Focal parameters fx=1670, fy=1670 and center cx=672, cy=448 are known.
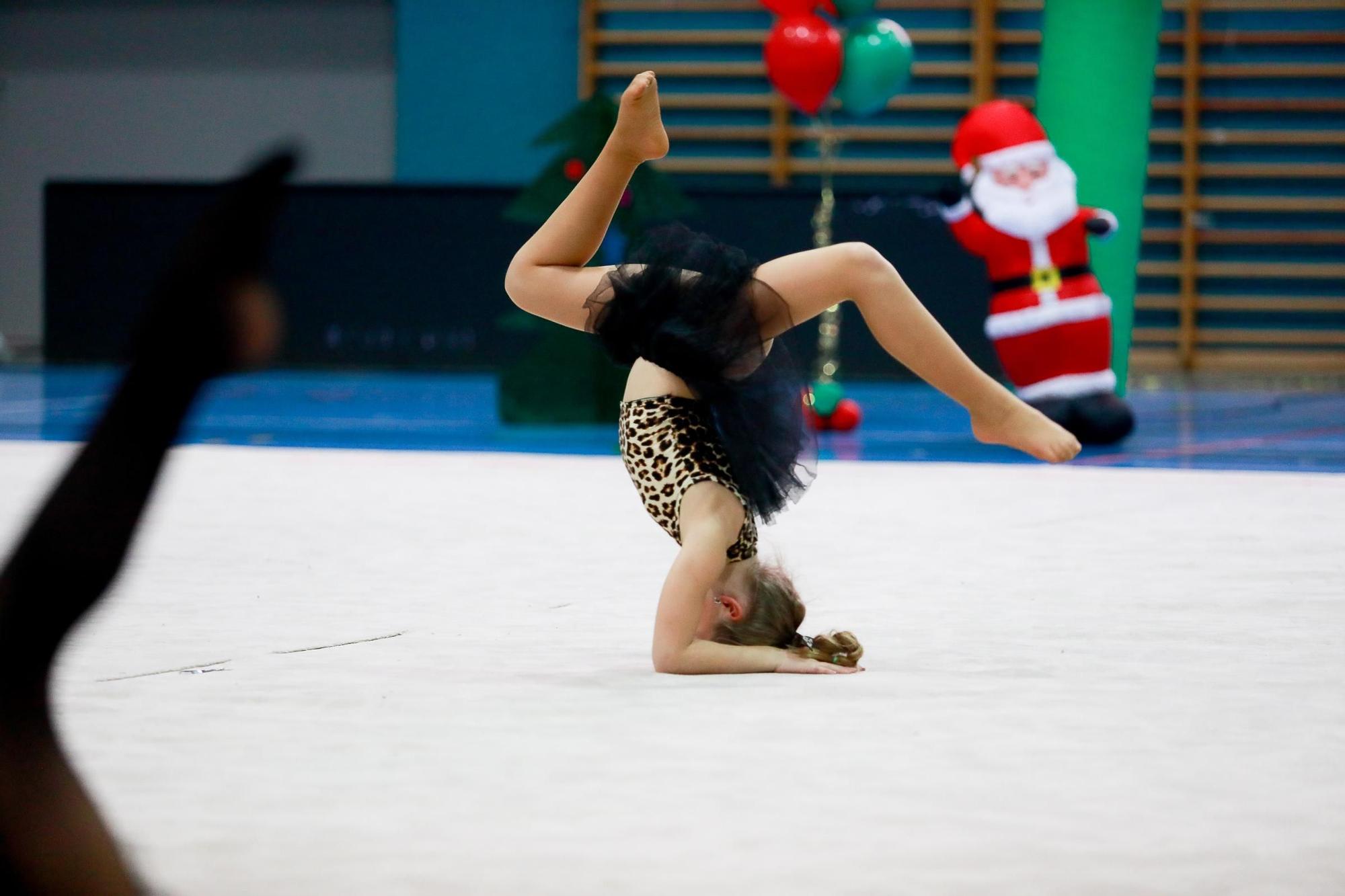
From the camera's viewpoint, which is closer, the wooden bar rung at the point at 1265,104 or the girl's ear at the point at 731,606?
the girl's ear at the point at 731,606

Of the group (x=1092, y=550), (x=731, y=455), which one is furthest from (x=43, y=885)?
(x=1092, y=550)

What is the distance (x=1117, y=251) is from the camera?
276 inches

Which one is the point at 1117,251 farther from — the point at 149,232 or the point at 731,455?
the point at 149,232

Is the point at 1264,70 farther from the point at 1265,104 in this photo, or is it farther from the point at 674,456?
the point at 674,456

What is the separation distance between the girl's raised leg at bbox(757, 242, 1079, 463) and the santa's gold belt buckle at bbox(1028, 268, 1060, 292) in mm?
4027

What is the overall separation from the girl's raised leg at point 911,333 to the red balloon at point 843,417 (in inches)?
179

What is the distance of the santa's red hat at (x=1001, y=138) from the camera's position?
636cm

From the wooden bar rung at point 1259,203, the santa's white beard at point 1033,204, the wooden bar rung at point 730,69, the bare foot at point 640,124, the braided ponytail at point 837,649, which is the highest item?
the wooden bar rung at point 730,69

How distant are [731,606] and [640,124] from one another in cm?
75

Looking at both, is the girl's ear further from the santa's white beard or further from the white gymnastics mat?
the santa's white beard

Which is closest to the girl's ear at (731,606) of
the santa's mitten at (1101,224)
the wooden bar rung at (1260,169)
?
the santa's mitten at (1101,224)

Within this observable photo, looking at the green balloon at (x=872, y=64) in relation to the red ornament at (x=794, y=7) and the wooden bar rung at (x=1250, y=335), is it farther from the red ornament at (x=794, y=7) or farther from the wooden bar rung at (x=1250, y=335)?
the wooden bar rung at (x=1250, y=335)

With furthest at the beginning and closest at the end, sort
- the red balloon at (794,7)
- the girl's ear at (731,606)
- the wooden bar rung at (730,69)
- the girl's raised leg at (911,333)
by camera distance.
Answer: the wooden bar rung at (730,69) → the red balloon at (794,7) → the girl's ear at (731,606) → the girl's raised leg at (911,333)

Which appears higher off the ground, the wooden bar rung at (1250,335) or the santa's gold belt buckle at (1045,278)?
the santa's gold belt buckle at (1045,278)
